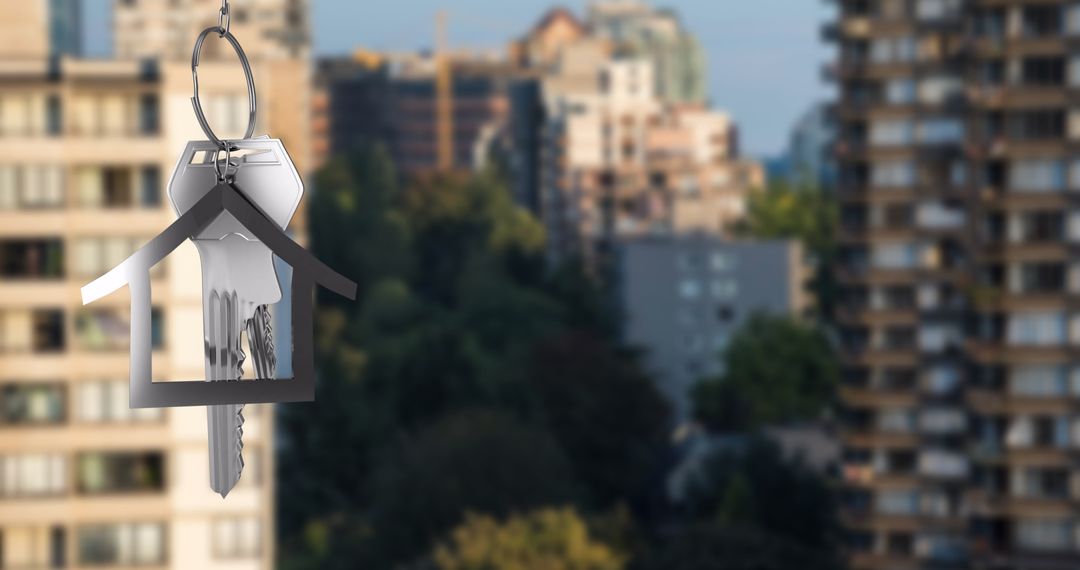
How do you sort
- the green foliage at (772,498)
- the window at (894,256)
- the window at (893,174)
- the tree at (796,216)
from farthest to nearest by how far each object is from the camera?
the tree at (796,216)
the green foliage at (772,498)
the window at (894,256)
the window at (893,174)

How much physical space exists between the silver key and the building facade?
11396 centimetres

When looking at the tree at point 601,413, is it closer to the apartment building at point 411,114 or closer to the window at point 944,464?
the window at point 944,464

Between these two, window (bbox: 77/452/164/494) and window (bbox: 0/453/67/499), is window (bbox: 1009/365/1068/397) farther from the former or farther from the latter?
window (bbox: 0/453/67/499)

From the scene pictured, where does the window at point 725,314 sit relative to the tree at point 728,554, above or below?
above

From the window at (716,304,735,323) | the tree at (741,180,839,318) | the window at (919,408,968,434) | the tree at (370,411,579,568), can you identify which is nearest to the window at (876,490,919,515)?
the window at (919,408,968,434)

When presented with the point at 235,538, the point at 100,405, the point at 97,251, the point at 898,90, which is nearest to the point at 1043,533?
the point at 898,90

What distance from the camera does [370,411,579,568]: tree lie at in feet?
237

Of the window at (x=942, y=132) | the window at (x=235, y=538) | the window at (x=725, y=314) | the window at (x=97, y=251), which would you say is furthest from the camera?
the window at (x=725, y=314)

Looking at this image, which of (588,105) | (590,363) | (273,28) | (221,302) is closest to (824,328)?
(590,363)

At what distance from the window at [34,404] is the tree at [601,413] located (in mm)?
47781

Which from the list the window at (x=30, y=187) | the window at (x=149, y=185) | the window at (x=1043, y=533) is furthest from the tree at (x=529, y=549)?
the window at (x=30, y=187)

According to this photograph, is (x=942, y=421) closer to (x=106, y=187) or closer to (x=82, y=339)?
(x=82, y=339)

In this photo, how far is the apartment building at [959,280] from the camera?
6122 centimetres

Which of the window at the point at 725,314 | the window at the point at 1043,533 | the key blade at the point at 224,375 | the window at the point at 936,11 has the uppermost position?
the window at the point at 936,11
